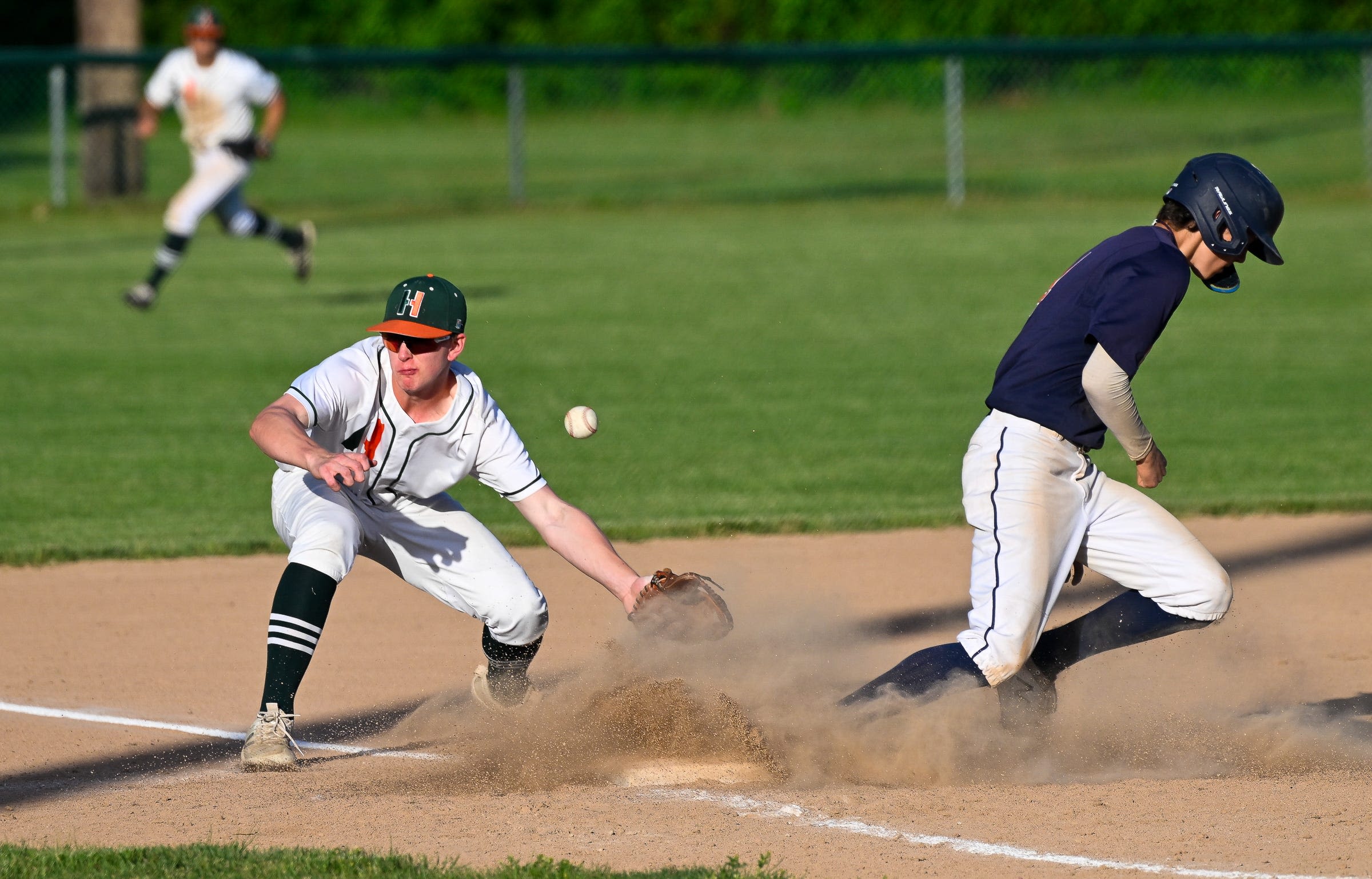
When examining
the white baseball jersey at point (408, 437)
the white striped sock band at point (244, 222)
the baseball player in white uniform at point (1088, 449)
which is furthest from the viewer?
the white striped sock band at point (244, 222)

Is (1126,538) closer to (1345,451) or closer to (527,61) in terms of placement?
(1345,451)

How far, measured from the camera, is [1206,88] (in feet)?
84.4

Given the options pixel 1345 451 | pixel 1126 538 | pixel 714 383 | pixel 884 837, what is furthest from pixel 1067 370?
pixel 714 383

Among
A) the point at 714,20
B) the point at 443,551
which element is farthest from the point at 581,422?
the point at 714,20

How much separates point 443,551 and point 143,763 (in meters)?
1.15

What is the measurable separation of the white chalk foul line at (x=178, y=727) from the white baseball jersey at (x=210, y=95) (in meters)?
9.66

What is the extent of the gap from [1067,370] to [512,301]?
10.6m

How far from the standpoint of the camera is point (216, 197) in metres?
14.5

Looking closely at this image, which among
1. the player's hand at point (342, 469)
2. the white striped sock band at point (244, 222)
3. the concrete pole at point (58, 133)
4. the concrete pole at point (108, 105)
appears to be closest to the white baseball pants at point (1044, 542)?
the player's hand at point (342, 469)

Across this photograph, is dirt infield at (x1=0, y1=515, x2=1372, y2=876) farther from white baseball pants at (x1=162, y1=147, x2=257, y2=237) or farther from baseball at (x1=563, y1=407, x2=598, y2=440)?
white baseball pants at (x1=162, y1=147, x2=257, y2=237)

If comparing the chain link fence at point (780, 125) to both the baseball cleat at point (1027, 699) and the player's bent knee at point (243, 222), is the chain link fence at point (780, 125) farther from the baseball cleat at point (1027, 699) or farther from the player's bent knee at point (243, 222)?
the baseball cleat at point (1027, 699)

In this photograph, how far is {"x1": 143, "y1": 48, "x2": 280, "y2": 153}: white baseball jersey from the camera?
1468 centimetres

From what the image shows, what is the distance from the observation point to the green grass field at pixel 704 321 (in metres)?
9.18

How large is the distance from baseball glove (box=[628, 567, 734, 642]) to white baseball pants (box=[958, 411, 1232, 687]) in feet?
2.48
